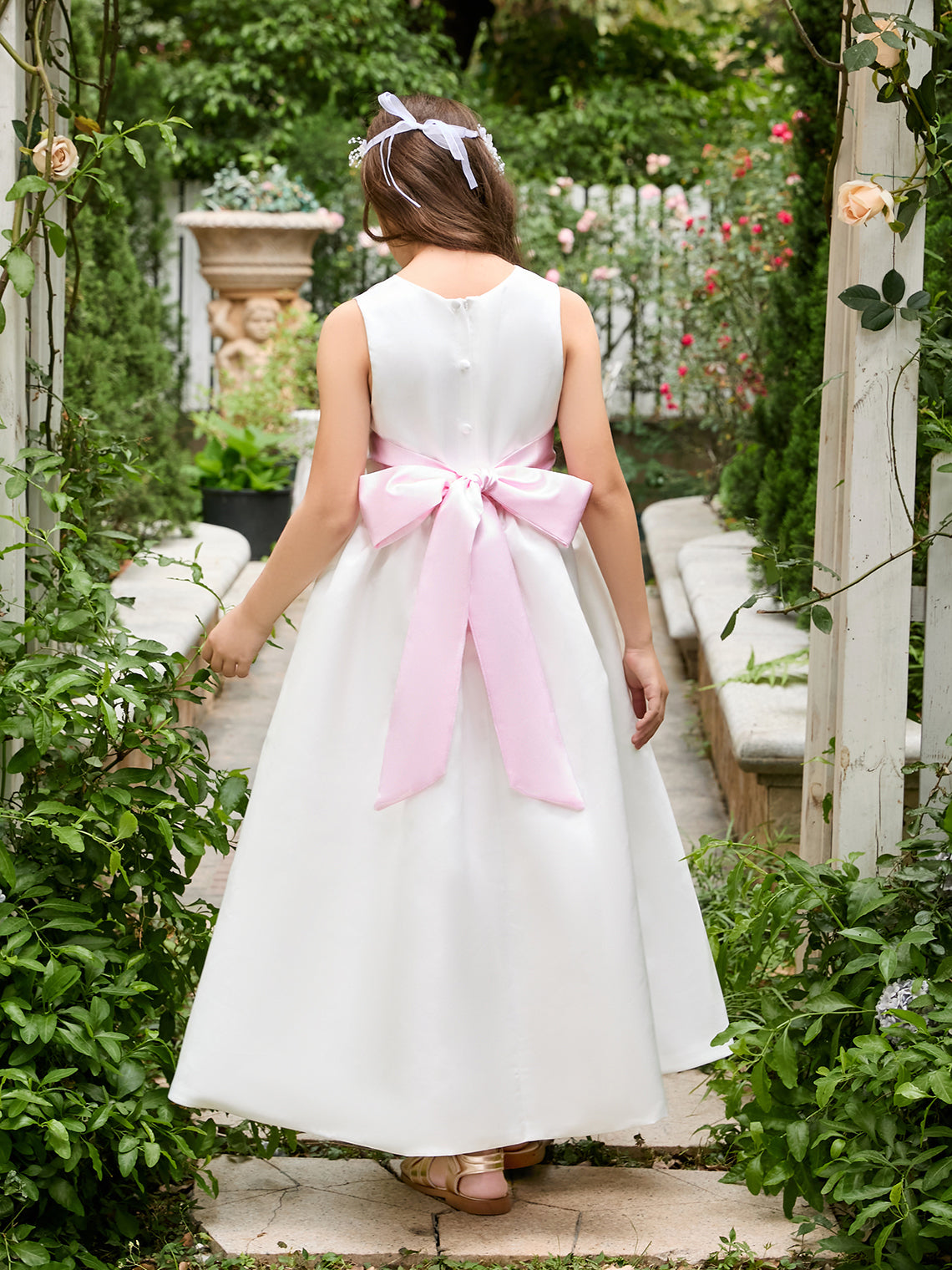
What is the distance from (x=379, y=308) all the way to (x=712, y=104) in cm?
953

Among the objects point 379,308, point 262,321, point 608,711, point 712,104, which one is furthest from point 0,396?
point 712,104

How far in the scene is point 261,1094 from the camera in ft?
6.47

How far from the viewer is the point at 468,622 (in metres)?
1.98

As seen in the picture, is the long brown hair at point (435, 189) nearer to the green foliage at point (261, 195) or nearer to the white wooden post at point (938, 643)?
the white wooden post at point (938, 643)

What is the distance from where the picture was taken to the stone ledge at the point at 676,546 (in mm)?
4746

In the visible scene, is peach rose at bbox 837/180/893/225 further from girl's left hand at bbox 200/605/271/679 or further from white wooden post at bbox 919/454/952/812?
girl's left hand at bbox 200/605/271/679

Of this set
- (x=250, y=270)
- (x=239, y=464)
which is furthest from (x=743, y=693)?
(x=250, y=270)

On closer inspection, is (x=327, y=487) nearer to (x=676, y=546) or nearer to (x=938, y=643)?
(x=938, y=643)

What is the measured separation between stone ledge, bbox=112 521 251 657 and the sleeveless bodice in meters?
1.14

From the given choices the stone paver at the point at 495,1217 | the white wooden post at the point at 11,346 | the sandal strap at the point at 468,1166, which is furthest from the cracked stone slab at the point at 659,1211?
the white wooden post at the point at 11,346

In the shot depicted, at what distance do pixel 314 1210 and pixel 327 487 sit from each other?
3.42 feet

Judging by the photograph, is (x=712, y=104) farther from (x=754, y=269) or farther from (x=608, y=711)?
(x=608, y=711)

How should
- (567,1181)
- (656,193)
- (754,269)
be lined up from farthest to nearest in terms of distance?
(656,193), (754,269), (567,1181)

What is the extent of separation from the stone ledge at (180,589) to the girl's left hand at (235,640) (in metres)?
0.96
